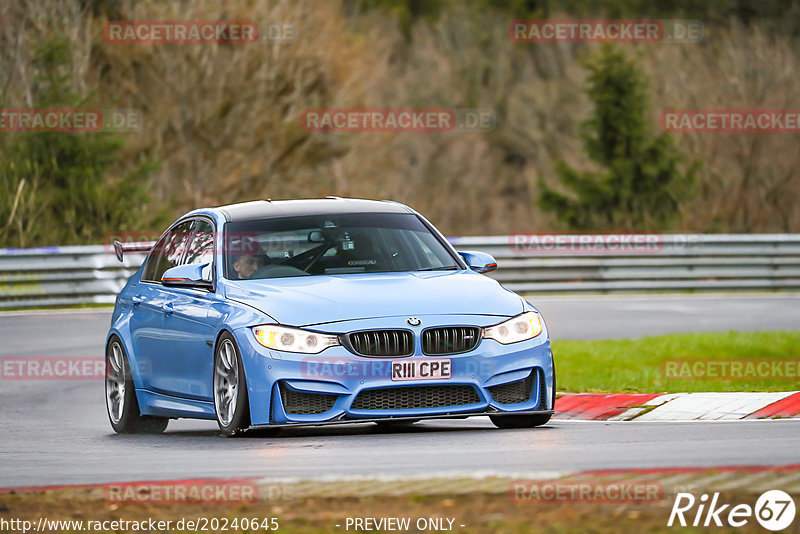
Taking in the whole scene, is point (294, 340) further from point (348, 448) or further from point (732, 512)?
point (732, 512)

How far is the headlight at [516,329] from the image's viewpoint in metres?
10.6

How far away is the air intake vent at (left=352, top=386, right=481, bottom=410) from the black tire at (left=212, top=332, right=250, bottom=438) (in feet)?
2.41

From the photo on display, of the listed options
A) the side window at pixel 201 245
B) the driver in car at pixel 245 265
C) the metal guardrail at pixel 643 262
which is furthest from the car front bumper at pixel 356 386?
the metal guardrail at pixel 643 262

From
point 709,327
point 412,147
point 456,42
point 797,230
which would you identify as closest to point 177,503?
point 709,327

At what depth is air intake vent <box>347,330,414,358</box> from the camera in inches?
406

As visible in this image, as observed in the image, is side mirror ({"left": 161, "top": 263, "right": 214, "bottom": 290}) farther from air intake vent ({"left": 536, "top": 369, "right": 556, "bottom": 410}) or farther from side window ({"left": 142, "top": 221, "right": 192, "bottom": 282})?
air intake vent ({"left": 536, "top": 369, "right": 556, "bottom": 410})

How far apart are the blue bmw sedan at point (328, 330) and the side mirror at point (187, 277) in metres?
0.01

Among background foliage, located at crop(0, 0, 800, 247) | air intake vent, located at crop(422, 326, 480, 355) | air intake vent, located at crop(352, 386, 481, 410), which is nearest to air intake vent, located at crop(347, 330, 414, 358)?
air intake vent, located at crop(422, 326, 480, 355)

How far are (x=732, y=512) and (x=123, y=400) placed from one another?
6.56m

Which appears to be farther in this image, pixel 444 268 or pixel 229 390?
pixel 444 268

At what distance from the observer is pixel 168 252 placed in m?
12.8

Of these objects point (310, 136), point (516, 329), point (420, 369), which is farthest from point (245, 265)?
point (310, 136)

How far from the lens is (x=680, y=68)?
53500mm

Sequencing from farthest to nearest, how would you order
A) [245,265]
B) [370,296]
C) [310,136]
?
[310,136], [245,265], [370,296]
